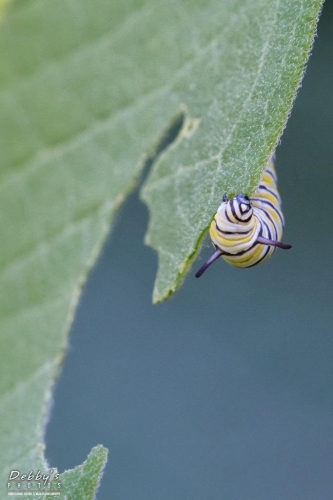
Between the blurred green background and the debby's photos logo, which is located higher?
the blurred green background

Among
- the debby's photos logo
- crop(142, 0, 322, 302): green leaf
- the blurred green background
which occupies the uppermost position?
the blurred green background

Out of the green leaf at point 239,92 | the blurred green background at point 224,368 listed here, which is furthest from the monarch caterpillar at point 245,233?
the blurred green background at point 224,368

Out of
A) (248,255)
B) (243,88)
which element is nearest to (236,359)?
(248,255)

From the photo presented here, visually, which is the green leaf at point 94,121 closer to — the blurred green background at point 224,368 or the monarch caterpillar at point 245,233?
the monarch caterpillar at point 245,233

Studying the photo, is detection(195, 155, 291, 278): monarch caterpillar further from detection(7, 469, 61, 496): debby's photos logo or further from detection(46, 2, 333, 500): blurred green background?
detection(46, 2, 333, 500): blurred green background

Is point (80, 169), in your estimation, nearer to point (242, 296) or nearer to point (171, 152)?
point (171, 152)

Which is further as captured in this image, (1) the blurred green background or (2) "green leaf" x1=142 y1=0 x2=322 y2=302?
(1) the blurred green background

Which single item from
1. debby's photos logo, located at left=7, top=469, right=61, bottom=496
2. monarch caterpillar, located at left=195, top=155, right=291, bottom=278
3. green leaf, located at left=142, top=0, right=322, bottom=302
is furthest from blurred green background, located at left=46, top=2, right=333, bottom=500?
green leaf, located at left=142, top=0, right=322, bottom=302
